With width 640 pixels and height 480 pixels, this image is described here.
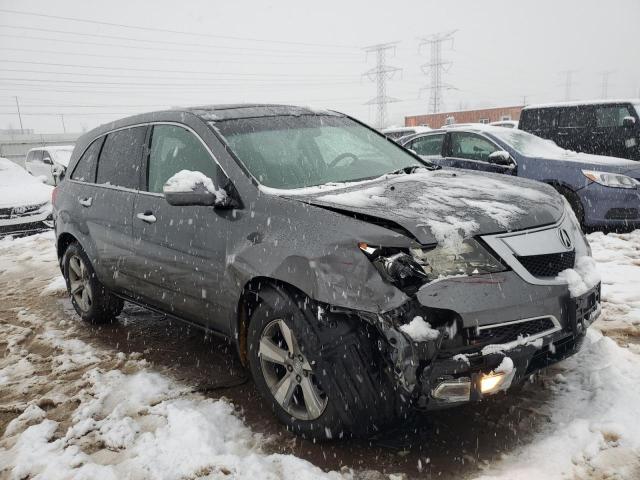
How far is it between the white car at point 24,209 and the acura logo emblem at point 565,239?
824cm

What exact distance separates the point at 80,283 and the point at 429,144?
528cm

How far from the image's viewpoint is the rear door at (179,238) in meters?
3.10

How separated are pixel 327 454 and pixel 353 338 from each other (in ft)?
2.15

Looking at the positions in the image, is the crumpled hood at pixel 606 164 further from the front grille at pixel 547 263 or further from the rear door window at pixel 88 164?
the rear door window at pixel 88 164

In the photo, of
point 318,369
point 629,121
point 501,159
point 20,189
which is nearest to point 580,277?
point 318,369

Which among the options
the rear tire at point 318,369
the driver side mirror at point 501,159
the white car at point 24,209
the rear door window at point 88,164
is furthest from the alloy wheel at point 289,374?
the white car at point 24,209

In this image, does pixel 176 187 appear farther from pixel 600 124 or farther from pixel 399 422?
pixel 600 124

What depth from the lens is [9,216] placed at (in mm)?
8609

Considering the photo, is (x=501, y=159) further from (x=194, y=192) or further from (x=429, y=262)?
→ (x=194, y=192)

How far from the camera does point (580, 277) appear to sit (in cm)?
258

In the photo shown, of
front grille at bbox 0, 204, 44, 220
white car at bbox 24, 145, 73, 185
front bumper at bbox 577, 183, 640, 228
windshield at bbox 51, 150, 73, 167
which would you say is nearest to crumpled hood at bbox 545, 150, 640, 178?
front bumper at bbox 577, 183, 640, 228

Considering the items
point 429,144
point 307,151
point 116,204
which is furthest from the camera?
point 429,144

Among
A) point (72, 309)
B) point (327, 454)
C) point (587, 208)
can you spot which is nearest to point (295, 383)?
point (327, 454)

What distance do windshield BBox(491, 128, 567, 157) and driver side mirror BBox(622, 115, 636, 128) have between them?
158 centimetres
